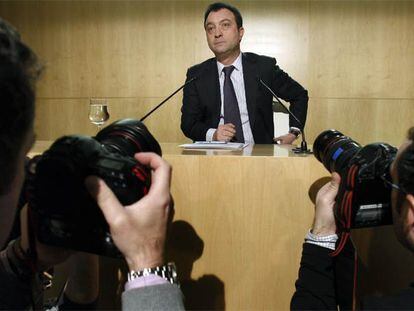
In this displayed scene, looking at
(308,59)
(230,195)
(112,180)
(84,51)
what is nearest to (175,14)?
(84,51)

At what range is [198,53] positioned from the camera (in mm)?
3576

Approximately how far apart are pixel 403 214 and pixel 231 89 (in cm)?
169

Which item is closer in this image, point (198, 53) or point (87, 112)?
point (198, 53)

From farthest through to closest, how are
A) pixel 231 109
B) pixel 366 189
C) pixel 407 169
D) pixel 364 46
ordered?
pixel 364 46 → pixel 231 109 → pixel 366 189 → pixel 407 169

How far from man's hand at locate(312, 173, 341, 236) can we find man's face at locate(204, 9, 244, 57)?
5.22ft

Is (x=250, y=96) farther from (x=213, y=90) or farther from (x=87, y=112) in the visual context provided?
(x=87, y=112)

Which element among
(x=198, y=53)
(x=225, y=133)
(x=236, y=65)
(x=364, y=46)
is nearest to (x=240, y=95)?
(x=236, y=65)

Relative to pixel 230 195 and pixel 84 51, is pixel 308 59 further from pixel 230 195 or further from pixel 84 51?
pixel 230 195

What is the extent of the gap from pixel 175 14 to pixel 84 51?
82 centimetres

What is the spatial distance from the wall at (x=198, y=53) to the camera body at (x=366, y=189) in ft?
9.37

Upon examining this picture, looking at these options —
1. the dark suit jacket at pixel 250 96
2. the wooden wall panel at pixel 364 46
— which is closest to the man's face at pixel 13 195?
the dark suit jacket at pixel 250 96

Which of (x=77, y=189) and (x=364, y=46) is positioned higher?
(x=364, y=46)

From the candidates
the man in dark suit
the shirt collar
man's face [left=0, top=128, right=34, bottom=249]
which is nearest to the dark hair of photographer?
man's face [left=0, top=128, right=34, bottom=249]

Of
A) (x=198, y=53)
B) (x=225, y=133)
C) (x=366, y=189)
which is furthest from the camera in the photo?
(x=198, y=53)
